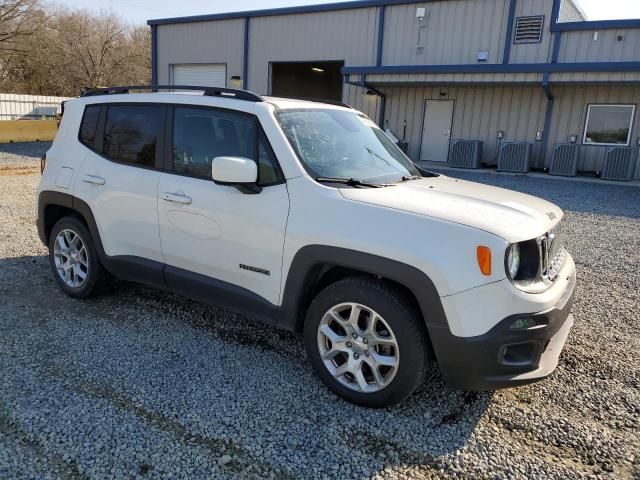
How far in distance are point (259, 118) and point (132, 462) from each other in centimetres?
222

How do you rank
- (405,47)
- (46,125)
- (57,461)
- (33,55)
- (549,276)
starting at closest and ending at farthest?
(57,461) → (549,276) → (405,47) → (46,125) → (33,55)

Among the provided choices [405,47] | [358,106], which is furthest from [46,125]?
[405,47]

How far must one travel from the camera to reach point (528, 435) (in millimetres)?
2912

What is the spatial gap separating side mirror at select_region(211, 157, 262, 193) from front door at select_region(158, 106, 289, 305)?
0.49 feet

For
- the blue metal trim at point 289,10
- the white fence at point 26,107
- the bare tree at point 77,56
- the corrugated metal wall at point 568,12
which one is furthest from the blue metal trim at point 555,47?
the bare tree at point 77,56

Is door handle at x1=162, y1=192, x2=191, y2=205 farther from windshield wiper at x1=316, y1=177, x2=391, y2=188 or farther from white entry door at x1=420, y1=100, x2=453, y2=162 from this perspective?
white entry door at x1=420, y1=100, x2=453, y2=162

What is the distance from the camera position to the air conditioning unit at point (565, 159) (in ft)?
52.6

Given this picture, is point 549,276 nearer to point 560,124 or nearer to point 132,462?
point 132,462

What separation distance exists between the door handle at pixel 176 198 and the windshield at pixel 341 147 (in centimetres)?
88

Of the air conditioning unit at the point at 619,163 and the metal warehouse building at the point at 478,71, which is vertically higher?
the metal warehouse building at the point at 478,71

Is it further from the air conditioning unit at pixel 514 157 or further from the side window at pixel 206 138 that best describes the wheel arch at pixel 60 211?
the air conditioning unit at pixel 514 157

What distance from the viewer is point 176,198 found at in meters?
3.75

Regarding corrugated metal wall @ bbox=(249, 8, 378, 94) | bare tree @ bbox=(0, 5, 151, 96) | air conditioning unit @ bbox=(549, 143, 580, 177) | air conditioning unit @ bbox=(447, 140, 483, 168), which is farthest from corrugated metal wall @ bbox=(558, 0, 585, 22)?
bare tree @ bbox=(0, 5, 151, 96)

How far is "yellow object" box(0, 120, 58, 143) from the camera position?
19234mm
